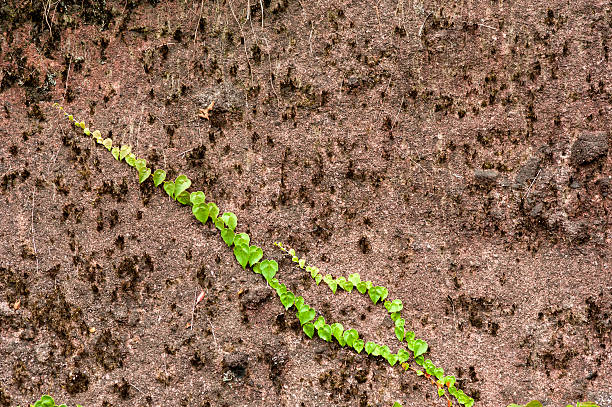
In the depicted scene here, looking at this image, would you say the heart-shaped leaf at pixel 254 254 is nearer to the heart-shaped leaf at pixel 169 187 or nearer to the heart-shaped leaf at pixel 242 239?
the heart-shaped leaf at pixel 242 239

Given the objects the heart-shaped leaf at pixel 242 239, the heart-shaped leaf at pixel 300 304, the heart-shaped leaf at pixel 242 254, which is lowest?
the heart-shaped leaf at pixel 300 304

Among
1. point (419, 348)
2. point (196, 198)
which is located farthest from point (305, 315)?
point (196, 198)

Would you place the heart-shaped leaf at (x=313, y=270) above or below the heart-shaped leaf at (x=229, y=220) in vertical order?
below

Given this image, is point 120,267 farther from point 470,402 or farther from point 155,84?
point 470,402

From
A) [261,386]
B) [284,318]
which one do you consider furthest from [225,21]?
[261,386]

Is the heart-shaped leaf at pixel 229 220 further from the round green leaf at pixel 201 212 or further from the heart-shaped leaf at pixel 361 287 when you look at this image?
the heart-shaped leaf at pixel 361 287

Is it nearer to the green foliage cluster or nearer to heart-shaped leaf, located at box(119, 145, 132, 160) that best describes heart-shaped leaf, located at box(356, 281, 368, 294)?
the green foliage cluster

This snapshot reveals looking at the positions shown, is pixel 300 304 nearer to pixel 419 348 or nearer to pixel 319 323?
pixel 319 323

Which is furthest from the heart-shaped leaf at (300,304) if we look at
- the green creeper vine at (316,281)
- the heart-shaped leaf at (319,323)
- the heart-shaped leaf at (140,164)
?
the heart-shaped leaf at (140,164)
